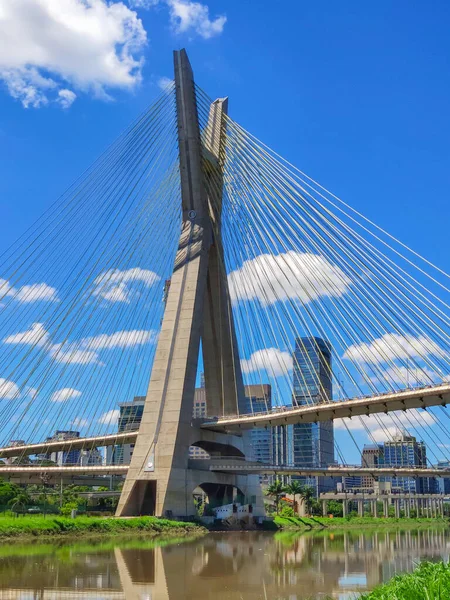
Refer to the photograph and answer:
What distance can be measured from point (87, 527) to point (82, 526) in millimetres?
268

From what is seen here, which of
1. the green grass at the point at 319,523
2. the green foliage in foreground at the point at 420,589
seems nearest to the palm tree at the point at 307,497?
the green grass at the point at 319,523

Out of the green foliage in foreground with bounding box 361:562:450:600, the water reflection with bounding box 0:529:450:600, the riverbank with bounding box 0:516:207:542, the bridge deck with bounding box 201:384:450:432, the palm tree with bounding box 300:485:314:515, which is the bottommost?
the water reflection with bounding box 0:529:450:600

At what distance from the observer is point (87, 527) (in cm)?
2725

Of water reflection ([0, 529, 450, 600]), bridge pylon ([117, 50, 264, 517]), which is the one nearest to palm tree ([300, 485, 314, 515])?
bridge pylon ([117, 50, 264, 517])

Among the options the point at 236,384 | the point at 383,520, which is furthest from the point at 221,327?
the point at 383,520

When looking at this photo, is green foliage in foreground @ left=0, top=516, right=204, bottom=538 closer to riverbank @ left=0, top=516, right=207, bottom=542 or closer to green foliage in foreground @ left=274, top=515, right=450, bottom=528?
riverbank @ left=0, top=516, right=207, bottom=542

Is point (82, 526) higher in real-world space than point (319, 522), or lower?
lower

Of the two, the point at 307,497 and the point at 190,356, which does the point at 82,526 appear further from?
the point at 307,497

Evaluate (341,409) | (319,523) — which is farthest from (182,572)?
(319,523)

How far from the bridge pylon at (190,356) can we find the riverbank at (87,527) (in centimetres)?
261

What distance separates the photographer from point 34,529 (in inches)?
987

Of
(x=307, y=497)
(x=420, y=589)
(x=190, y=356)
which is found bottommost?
(x=420, y=589)

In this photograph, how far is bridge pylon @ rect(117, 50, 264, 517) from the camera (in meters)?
36.0

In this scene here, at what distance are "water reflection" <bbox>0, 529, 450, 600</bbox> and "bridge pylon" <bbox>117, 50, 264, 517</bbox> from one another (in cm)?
1257
